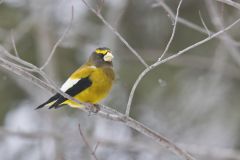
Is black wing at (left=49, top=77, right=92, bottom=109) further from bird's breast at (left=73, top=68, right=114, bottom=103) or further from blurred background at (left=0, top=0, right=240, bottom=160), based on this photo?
blurred background at (left=0, top=0, right=240, bottom=160)

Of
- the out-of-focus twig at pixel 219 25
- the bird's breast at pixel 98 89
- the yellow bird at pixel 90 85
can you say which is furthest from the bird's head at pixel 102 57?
the out-of-focus twig at pixel 219 25

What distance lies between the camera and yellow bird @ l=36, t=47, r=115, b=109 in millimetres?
5957

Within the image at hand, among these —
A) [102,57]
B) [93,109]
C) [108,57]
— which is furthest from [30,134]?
[93,109]

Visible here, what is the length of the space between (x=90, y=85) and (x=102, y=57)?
53cm

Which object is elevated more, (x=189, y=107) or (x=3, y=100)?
(x=189, y=107)

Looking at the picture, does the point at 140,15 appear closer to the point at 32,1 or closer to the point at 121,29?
the point at 121,29

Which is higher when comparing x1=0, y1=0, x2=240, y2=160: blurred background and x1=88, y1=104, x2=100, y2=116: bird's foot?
x1=0, y1=0, x2=240, y2=160: blurred background

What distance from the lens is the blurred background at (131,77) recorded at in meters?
10.4

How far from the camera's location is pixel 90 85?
19.8ft

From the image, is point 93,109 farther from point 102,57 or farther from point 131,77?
point 131,77

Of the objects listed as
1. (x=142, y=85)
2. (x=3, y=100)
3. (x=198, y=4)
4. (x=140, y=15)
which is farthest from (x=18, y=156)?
(x=198, y=4)

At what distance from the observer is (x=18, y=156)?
1081 centimetres

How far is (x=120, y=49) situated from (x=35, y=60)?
4.98 feet

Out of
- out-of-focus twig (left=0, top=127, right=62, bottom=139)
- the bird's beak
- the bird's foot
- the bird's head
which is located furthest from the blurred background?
the bird's foot
